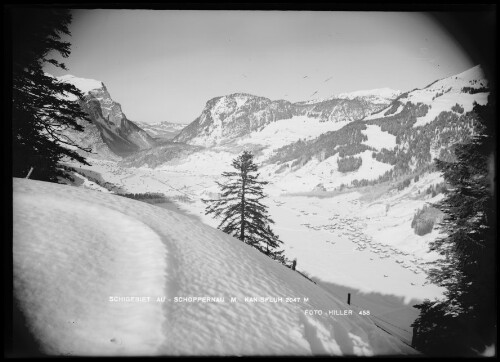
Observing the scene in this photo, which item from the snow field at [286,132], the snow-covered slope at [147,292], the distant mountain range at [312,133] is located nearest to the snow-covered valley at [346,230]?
the distant mountain range at [312,133]

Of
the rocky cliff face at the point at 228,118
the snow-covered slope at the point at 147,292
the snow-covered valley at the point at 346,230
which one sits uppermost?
the rocky cliff face at the point at 228,118

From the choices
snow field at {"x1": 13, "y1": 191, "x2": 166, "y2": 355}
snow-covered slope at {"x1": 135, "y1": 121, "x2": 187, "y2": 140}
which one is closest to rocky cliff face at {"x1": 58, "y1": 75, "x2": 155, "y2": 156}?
snow-covered slope at {"x1": 135, "y1": 121, "x2": 187, "y2": 140}

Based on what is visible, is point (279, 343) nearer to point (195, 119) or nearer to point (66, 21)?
point (195, 119)

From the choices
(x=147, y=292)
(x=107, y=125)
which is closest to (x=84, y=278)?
(x=147, y=292)

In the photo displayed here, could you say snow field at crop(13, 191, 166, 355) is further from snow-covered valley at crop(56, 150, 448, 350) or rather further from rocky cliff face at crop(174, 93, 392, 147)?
rocky cliff face at crop(174, 93, 392, 147)

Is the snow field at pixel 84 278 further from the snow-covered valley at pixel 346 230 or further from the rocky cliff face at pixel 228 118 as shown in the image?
the rocky cliff face at pixel 228 118

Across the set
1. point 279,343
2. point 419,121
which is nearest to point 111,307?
point 279,343

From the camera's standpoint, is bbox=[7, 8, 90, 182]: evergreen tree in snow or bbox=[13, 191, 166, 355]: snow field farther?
bbox=[7, 8, 90, 182]: evergreen tree in snow
